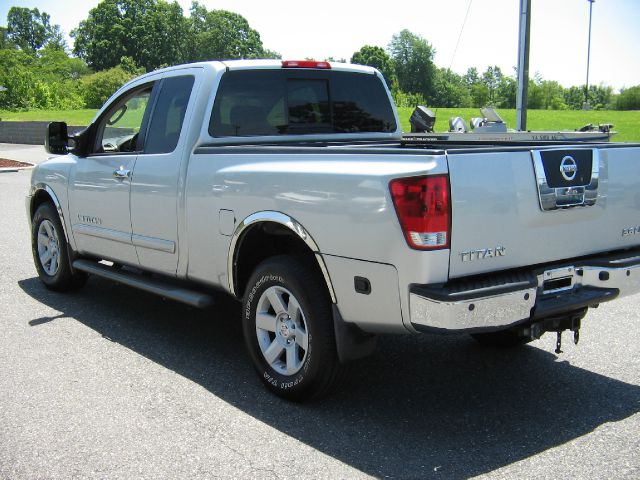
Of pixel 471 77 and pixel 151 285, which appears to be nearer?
pixel 151 285

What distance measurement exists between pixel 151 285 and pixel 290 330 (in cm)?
152

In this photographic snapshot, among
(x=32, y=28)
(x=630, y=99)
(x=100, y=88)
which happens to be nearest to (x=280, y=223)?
(x=100, y=88)

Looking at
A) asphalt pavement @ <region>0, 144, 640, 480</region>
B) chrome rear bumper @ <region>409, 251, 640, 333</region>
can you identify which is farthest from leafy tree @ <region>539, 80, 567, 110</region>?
chrome rear bumper @ <region>409, 251, 640, 333</region>

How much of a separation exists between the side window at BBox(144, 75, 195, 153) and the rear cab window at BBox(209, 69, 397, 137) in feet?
0.97

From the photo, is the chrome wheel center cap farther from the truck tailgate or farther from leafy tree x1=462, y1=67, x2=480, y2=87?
leafy tree x1=462, y1=67, x2=480, y2=87

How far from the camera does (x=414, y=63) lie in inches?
5541

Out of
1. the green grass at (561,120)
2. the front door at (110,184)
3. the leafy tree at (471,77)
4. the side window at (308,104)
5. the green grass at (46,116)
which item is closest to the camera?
the side window at (308,104)

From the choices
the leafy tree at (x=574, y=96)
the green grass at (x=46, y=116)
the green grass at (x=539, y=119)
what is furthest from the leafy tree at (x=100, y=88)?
the leafy tree at (x=574, y=96)

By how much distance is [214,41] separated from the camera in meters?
136

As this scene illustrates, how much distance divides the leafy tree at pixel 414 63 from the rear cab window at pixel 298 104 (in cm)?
13569

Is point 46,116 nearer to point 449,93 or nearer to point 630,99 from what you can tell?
point 630,99

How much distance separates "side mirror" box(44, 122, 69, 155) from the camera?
625cm

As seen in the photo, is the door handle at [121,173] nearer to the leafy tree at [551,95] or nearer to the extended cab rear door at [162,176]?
the extended cab rear door at [162,176]

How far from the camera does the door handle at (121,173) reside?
5368 millimetres
